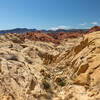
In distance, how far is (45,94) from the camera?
12008 millimetres

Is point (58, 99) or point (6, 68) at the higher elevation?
point (6, 68)

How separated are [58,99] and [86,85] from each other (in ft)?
8.14

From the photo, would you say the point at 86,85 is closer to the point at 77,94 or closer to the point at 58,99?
the point at 77,94

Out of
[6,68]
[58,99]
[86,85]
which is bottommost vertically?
[58,99]

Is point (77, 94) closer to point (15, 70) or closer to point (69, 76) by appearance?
point (69, 76)

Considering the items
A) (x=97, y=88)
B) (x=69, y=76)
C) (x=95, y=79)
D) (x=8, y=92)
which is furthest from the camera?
(x=69, y=76)

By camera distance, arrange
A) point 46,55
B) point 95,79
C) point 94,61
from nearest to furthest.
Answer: point 95,79 < point 94,61 < point 46,55

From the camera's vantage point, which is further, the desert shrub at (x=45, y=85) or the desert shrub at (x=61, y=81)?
the desert shrub at (x=61, y=81)

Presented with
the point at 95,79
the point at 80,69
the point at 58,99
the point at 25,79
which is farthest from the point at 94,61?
the point at 25,79

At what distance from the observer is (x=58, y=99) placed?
449 inches

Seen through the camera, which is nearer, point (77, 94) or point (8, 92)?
point (8, 92)

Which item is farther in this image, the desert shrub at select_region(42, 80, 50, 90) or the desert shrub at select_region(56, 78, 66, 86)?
the desert shrub at select_region(56, 78, 66, 86)

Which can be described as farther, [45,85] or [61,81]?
[61,81]

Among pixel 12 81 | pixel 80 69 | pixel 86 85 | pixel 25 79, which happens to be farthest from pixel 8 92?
pixel 80 69
